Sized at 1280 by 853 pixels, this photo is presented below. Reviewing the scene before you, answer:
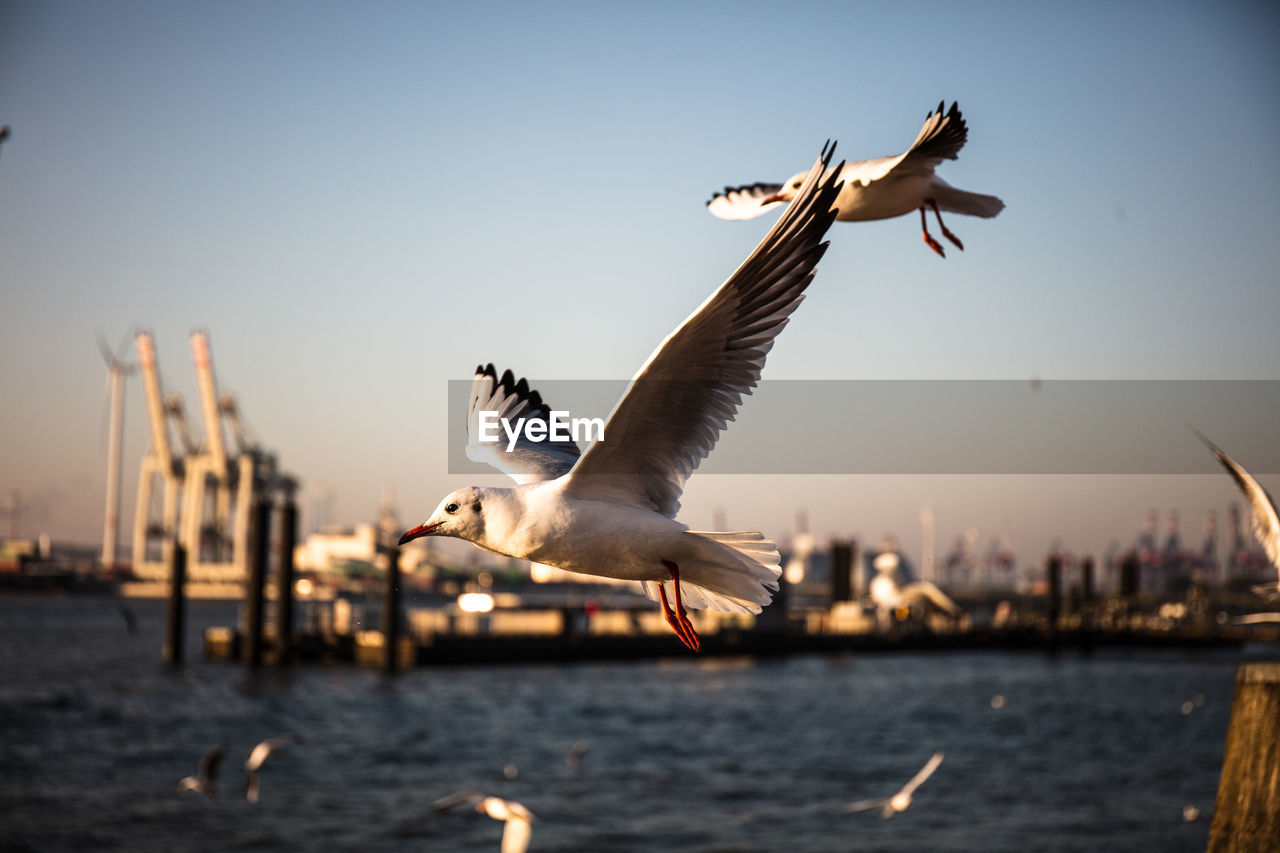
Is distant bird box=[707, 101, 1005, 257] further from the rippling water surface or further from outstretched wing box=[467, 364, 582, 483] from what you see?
the rippling water surface

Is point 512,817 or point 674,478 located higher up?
point 674,478

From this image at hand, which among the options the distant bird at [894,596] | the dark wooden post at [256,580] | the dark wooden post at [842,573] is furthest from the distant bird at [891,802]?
the dark wooden post at [842,573]

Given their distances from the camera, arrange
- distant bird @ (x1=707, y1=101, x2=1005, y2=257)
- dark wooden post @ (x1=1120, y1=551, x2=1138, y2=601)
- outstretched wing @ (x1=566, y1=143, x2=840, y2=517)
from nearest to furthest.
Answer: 1. outstretched wing @ (x1=566, y1=143, x2=840, y2=517)
2. distant bird @ (x1=707, y1=101, x2=1005, y2=257)
3. dark wooden post @ (x1=1120, y1=551, x2=1138, y2=601)

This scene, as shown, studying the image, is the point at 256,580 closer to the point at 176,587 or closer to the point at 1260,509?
the point at 176,587

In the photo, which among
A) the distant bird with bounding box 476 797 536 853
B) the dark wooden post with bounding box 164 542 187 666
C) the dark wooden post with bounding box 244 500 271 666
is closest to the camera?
the distant bird with bounding box 476 797 536 853

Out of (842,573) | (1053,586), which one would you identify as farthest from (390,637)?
(1053,586)

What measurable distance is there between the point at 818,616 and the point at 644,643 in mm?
16527

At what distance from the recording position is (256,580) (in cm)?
3519

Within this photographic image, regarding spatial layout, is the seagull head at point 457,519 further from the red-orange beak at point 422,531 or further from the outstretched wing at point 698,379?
the outstretched wing at point 698,379

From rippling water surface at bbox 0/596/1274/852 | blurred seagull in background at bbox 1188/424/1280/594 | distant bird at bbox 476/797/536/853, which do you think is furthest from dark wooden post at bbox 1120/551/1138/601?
blurred seagull in background at bbox 1188/424/1280/594

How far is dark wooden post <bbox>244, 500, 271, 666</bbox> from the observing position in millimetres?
34562

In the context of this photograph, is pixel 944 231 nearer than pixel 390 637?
Yes

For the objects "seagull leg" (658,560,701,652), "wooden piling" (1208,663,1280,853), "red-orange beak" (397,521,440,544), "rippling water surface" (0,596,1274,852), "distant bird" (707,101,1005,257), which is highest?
"distant bird" (707,101,1005,257)

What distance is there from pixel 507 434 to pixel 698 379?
39.1 inches
